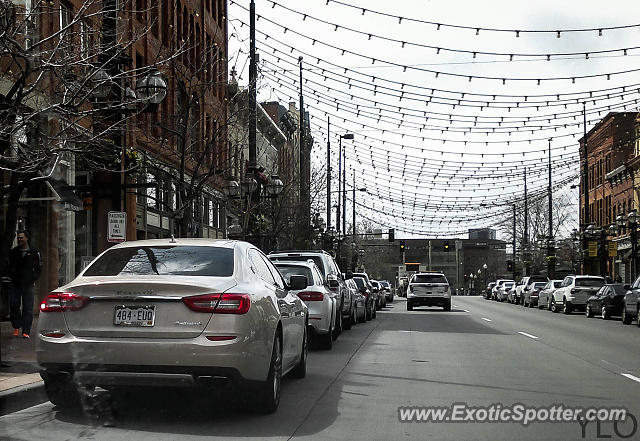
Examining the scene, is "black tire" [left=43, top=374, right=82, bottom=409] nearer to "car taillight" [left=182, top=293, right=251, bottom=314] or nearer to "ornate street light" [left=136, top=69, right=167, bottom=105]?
"car taillight" [left=182, top=293, right=251, bottom=314]

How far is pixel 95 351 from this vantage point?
738 centimetres

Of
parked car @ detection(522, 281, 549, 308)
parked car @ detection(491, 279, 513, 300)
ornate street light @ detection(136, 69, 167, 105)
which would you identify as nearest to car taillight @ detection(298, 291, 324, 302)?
ornate street light @ detection(136, 69, 167, 105)

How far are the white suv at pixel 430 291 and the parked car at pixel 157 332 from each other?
100 feet

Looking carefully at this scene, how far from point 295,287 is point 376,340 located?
8.29 metres

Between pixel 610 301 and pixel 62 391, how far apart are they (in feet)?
81.6

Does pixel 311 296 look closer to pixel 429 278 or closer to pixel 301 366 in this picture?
pixel 301 366

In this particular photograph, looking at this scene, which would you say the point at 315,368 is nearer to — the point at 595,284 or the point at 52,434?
the point at 52,434

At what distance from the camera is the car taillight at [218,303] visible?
7418 millimetres

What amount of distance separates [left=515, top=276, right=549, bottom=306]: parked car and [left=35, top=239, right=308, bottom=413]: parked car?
1660 inches

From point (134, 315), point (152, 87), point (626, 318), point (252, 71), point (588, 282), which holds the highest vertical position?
point (252, 71)

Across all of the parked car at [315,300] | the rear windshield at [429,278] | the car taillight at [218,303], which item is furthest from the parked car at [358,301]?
the car taillight at [218,303]

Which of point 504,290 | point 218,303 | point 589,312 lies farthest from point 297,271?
point 504,290

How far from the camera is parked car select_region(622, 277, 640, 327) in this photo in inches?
1006

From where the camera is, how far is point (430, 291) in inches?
1508
